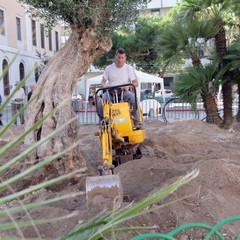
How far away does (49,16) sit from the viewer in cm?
589

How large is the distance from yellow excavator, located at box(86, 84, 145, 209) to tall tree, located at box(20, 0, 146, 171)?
519 mm

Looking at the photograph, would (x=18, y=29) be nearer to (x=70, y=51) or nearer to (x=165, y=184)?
(x=70, y=51)

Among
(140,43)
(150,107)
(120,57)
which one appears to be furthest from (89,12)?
(140,43)

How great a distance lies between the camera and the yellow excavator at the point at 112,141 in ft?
12.4

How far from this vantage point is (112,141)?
5.46 meters

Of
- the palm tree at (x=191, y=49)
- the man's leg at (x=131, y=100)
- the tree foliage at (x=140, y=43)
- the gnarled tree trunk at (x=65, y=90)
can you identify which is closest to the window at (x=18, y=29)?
the tree foliage at (x=140, y=43)

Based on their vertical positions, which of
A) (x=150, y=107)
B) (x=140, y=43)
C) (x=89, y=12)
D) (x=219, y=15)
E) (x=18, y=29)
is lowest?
(x=150, y=107)

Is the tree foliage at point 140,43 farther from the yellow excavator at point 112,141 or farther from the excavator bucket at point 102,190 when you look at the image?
the excavator bucket at point 102,190

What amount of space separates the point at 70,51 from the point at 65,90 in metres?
0.59

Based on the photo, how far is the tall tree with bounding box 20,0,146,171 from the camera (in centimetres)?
552

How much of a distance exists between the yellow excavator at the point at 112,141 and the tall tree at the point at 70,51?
1.70ft

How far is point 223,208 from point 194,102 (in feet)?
25.5

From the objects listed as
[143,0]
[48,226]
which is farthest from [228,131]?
[48,226]

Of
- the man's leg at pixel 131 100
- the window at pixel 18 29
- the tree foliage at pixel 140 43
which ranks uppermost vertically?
the window at pixel 18 29
